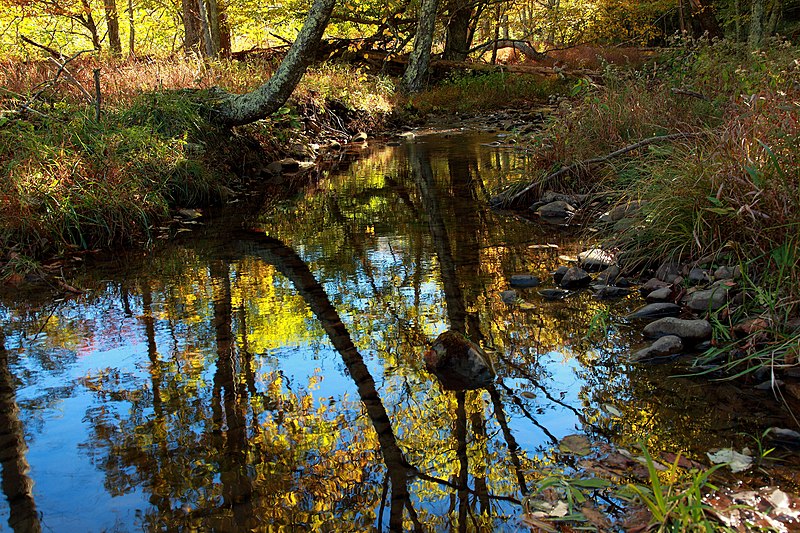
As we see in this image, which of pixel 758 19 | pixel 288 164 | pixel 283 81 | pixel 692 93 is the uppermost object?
pixel 758 19

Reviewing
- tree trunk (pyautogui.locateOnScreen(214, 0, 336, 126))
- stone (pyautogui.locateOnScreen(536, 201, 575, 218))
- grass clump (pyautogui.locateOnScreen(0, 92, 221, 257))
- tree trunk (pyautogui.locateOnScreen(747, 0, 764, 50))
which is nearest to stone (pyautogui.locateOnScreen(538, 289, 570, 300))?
stone (pyautogui.locateOnScreen(536, 201, 575, 218))

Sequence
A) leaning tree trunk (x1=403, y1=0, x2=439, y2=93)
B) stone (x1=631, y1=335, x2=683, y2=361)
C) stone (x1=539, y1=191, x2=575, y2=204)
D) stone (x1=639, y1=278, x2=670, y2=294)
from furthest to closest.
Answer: leaning tree trunk (x1=403, y1=0, x2=439, y2=93)
stone (x1=539, y1=191, x2=575, y2=204)
stone (x1=639, y1=278, x2=670, y2=294)
stone (x1=631, y1=335, x2=683, y2=361)

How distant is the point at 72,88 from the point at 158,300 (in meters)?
4.96

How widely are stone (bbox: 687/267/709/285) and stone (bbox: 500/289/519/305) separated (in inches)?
40.3

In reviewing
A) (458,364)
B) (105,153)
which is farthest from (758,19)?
(458,364)

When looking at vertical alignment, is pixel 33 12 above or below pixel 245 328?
above

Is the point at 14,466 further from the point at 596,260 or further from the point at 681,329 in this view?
the point at 596,260

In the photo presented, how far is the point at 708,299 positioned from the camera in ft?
11.8

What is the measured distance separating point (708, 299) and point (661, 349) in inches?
20.7

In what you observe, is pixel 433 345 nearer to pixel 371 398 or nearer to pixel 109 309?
pixel 371 398

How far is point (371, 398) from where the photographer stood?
3.05 meters

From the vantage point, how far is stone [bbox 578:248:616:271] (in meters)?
4.70

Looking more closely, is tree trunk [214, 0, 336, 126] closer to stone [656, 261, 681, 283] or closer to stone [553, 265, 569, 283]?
stone [553, 265, 569, 283]

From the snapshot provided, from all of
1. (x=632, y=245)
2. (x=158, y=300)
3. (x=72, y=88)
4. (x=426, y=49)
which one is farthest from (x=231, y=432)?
(x=426, y=49)
